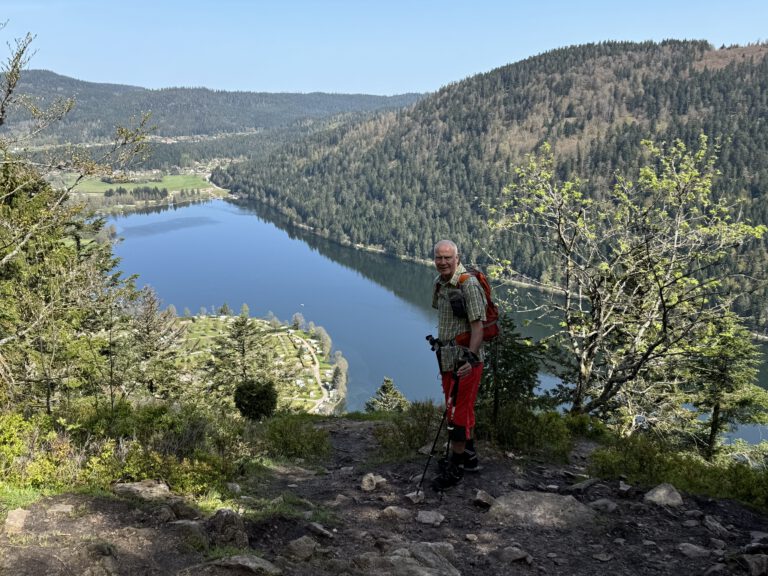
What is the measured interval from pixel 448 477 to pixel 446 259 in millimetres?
2734

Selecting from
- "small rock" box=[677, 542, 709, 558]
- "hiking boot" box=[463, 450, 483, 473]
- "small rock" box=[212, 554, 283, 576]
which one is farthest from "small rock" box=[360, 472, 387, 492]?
"small rock" box=[677, 542, 709, 558]

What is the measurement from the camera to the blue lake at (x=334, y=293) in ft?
318

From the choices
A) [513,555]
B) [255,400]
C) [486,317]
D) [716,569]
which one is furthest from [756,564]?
[255,400]

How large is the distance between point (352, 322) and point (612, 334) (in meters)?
112

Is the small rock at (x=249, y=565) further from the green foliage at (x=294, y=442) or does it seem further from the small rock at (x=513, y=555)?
the green foliage at (x=294, y=442)

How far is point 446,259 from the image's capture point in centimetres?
618

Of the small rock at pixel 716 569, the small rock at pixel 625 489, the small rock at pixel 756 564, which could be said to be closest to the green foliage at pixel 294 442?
the small rock at pixel 625 489

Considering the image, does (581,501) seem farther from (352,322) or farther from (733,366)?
(352,322)

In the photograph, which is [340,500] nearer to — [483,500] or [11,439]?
[483,500]

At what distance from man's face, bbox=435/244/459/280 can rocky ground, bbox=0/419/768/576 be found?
2676 millimetres

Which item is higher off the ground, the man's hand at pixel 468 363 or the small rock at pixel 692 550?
the man's hand at pixel 468 363

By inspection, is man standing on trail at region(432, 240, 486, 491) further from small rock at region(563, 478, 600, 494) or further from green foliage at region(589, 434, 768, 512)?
green foliage at region(589, 434, 768, 512)

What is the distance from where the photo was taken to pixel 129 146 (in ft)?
34.2

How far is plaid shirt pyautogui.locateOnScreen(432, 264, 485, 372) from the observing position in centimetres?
609
